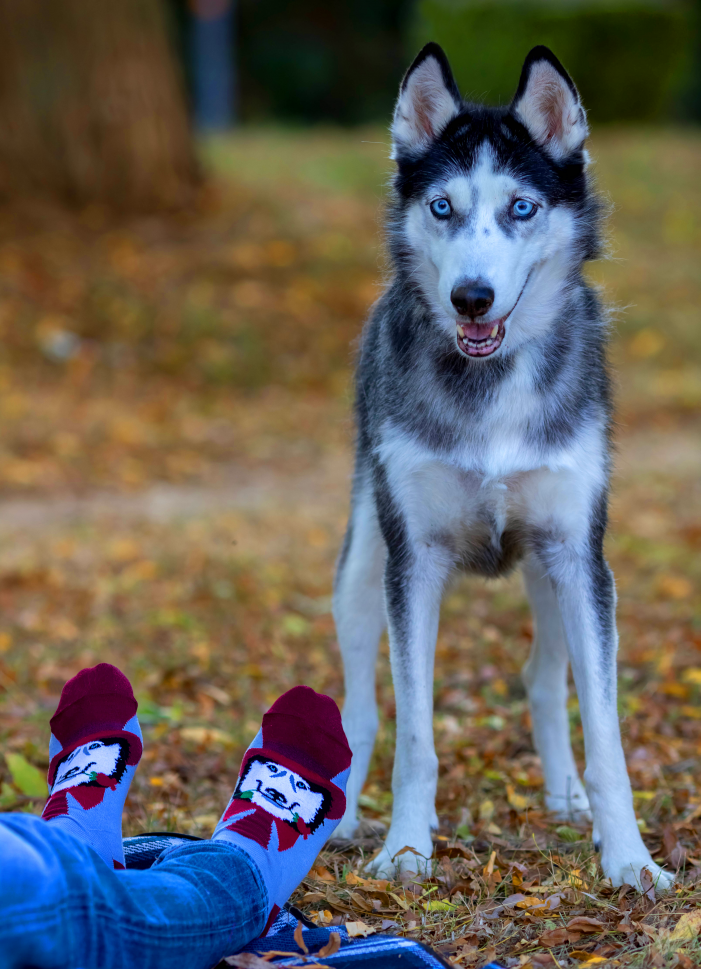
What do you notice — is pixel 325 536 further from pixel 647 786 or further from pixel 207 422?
pixel 647 786

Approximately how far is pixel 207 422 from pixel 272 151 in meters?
7.51

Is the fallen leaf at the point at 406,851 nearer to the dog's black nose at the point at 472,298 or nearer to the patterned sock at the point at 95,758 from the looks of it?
the patterned sock at the point at 95,758

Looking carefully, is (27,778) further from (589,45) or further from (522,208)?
(589,45)

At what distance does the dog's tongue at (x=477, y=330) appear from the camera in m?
2.77

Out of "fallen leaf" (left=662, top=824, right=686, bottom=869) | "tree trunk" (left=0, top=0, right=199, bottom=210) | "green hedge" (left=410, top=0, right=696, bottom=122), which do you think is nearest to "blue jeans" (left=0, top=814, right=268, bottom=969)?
"fallen leaf" (left=662, top=824, right=686, bottom=869)

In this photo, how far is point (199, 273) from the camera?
10.5 metres

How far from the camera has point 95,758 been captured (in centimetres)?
268

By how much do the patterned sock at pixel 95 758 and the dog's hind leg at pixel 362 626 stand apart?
84 cm

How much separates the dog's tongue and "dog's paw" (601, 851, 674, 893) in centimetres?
145

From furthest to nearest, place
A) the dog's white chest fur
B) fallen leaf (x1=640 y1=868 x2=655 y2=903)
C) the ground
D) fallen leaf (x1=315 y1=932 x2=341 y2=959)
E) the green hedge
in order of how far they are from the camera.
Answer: the green hedge → the ground → the dog's white chest fur → fallen leaf (x1=640 y1=868 x2=655 y2=903) → fallen leaf (x1=315 y1=932 x2=341 y2=959)

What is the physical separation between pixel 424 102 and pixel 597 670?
1.67 meters

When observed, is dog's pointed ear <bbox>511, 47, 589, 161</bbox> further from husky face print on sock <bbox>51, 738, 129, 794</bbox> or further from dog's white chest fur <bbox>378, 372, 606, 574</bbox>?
husky face print on sock <bbox>51, 738, 129, 794</bbox>

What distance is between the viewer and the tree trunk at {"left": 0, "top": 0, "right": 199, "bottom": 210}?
34.1 feet

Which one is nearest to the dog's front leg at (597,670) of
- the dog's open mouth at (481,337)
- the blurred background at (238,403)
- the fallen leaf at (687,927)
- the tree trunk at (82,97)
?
the fallen leaf at (687,927)
